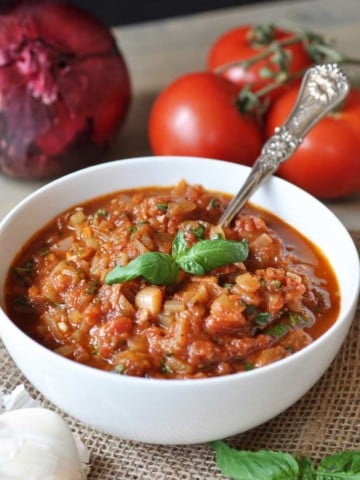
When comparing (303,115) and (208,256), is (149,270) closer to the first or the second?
(208,256)

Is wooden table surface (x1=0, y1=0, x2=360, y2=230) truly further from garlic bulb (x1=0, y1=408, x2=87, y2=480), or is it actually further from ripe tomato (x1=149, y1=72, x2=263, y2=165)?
garlic bulb (x1=0, y1=408, x2=87, y2=480)

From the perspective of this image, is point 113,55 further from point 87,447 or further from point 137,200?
point 87,447

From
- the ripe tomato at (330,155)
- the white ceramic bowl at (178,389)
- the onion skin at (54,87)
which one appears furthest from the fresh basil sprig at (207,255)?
the onion skin at (54,87)

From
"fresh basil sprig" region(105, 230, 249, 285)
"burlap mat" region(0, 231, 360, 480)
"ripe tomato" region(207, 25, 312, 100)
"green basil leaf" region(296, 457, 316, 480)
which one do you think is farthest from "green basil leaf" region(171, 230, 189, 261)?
"ripe tomato" region(207, 25, 312, 100)

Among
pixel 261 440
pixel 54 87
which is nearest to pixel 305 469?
pixel 261 440

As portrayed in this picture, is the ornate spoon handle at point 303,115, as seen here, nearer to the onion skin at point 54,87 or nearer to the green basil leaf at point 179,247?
the green basil leaf at point 179,247

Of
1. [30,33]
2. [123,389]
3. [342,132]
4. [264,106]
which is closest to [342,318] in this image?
[123,389]
